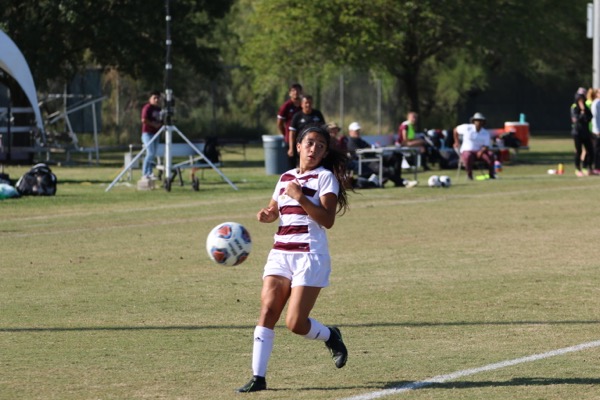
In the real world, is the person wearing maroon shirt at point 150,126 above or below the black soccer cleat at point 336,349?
above

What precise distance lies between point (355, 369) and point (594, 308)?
10.9 ft

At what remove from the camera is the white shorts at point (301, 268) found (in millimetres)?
7820

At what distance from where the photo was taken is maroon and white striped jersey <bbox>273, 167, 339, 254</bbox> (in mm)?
7902

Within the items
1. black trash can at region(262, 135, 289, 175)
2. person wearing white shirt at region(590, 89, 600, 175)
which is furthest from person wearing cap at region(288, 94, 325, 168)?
person wearing white shirt at region(590, 89, 600, 175)

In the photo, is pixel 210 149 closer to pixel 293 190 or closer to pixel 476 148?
pixel 476 148

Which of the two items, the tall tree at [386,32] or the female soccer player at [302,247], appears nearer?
the female soccer player at [302,247]

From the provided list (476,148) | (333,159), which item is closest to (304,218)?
(333,159)

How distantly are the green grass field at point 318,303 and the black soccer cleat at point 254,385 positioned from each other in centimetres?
7

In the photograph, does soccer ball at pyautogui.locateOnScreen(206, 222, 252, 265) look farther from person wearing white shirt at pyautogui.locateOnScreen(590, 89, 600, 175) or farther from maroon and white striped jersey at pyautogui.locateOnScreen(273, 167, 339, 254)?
person wearing white shirt at pyautogui.locateOnScreen(590, 89, 600, 175)

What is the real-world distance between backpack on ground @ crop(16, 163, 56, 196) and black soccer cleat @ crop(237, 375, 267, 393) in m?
17.2

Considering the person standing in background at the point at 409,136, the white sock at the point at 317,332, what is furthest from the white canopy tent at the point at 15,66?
the white sock at the point at 317,332

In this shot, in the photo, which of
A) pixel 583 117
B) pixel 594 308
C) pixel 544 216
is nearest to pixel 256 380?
pixel 594 308

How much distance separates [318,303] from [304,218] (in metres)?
3.65

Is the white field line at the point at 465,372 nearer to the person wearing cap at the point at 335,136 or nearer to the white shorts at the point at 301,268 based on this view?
the white shorts at the point at 301,268
